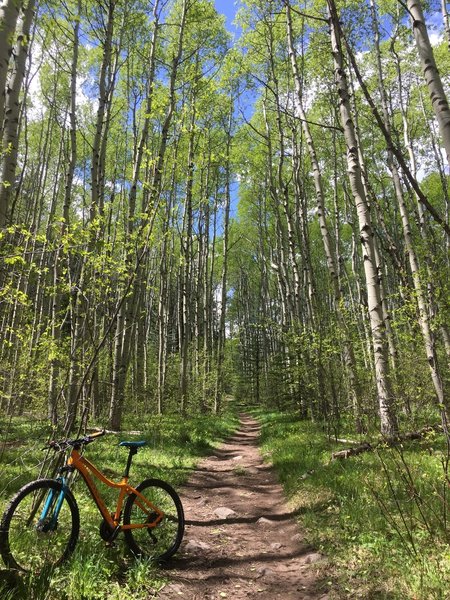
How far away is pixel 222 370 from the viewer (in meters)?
17.5

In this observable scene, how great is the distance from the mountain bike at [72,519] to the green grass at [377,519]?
1562mm

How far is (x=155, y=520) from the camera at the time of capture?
147 inches

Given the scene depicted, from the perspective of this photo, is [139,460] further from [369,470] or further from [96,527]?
[369,470]

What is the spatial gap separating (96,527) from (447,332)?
352 inches

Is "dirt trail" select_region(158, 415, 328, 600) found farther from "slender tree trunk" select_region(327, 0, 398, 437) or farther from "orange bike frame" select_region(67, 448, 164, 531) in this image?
"slender tree trunk" select_region(327, 0, 398, 437)

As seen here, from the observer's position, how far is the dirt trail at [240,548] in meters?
3.30

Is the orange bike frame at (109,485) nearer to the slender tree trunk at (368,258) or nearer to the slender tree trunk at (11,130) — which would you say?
the slender tree trunk at (11,130)

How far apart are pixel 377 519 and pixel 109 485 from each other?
2.65m

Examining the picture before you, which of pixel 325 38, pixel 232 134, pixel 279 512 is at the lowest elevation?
pixel 279 512

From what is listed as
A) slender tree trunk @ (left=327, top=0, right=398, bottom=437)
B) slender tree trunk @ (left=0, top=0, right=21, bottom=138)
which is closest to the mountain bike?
slender tree trunk @ (left=0, top=0, right=21, bottom=138)

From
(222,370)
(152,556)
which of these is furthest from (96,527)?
(222,370)

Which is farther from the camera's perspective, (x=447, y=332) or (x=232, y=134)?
(x=232, y=134)

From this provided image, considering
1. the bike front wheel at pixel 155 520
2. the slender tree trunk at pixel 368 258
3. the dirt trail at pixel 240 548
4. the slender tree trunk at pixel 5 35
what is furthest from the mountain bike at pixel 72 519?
the slender tree trunk at pixel 368 258

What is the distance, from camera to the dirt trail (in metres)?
3.30
